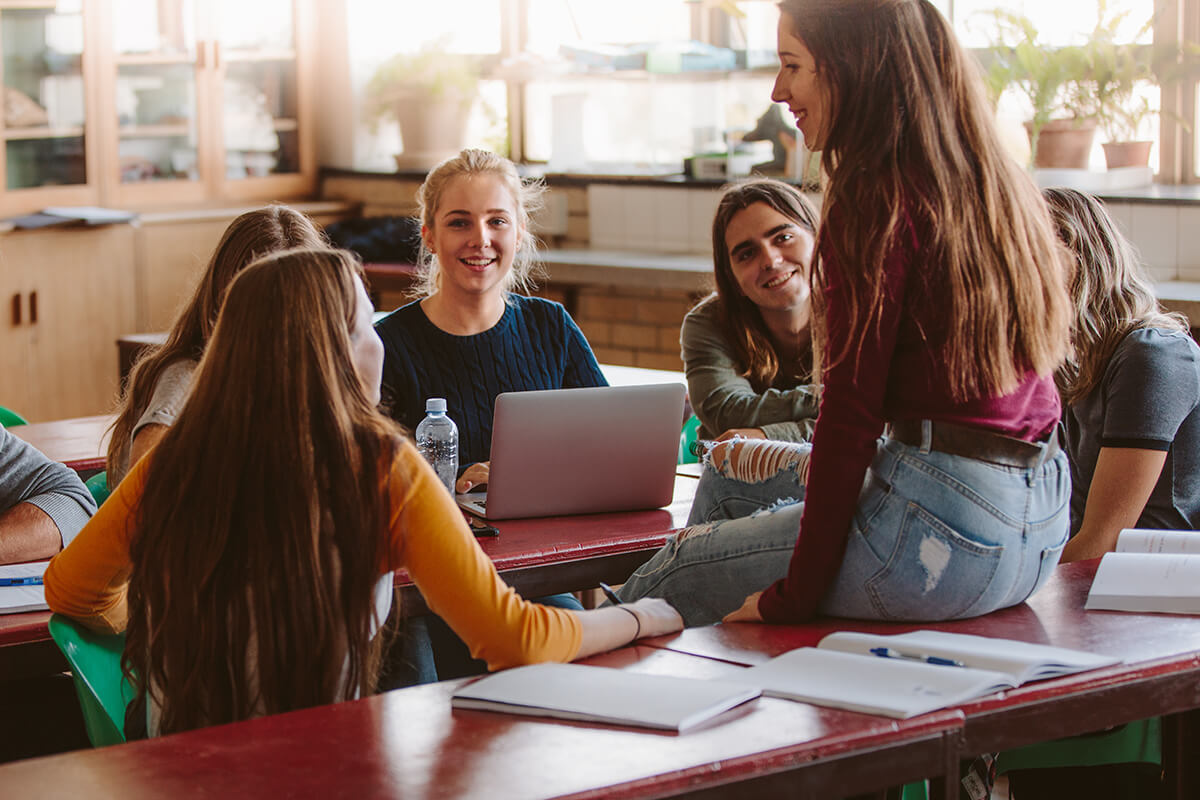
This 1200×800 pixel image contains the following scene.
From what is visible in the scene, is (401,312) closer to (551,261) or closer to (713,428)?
(713,428)

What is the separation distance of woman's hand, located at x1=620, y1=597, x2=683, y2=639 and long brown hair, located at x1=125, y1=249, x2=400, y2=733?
1.19 feet

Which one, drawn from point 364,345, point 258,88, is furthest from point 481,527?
point 258,88

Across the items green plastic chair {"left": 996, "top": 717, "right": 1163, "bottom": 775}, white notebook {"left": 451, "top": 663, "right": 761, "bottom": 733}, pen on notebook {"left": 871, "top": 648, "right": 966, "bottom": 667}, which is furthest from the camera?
green plastic chair {"left": 996, "top": 717, "right": 1163, "bottom": 775}

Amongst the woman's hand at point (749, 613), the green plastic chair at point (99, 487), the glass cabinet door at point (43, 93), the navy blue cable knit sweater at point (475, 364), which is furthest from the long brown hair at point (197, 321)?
the glass cabinet door at point (43, 93)

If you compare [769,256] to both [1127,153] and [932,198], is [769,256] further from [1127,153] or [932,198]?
[1127,153]

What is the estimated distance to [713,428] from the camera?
293cm

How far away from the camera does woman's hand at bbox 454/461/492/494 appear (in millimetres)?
2514

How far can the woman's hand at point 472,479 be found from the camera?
251cm

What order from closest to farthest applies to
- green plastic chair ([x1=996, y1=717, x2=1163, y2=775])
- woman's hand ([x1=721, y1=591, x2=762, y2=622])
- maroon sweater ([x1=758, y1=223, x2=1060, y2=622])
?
maroon sweater ([x1=758, y1=223, x2=1060, y2=622])
woman's hand ([x1=721, y1=591, x2=762, y2=622])
green plastic chair ([x1=996, y1=717, x2=1163, y2=775])

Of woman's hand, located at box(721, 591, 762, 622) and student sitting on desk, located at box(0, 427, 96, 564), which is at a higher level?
student sitting on desk, located at box(0, 427, 96, 564)

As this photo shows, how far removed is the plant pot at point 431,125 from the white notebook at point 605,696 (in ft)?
15.7

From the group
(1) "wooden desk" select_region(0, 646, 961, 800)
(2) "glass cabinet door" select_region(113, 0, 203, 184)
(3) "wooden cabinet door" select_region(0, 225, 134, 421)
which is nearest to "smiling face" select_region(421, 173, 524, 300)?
A: (1) "wooden desk" select_region(0, 646, 961, 800)

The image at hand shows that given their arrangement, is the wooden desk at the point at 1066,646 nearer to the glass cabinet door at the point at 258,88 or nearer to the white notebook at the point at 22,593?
the white notebook at the point at 22,593

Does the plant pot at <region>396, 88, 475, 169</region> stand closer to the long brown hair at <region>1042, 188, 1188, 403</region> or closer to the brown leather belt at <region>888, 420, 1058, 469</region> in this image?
the long brown hair at <region>1042, 188, 1188, 403</region>
